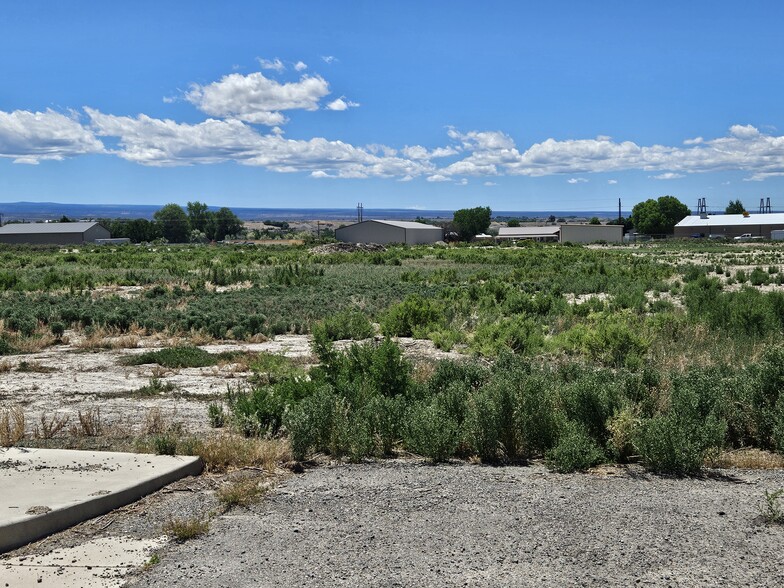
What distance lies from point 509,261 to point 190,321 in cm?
4114

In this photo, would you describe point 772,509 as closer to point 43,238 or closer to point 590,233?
point 590,233

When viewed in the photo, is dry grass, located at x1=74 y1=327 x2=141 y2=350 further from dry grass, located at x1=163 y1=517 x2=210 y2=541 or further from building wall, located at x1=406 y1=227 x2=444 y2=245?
building wall, located at x1=406 y1=227 x2=444 y2=245

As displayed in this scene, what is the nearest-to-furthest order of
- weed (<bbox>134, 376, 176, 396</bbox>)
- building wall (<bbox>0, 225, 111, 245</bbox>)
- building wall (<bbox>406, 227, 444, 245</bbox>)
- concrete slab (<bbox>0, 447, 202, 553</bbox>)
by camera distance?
concrete slab (<bbox>0, 447, 202, 553</bbox>)
weed (<bbox>134, 376, 176, 396</bbox>)
building wall (<bbox>406, 227, 444, 245</bbox>)
building wall (<bbox>0, 225, 111, 245</bbox>)

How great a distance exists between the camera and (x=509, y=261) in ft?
202

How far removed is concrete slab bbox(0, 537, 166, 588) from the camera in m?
5.75

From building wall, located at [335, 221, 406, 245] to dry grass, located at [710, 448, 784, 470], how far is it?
108654mm

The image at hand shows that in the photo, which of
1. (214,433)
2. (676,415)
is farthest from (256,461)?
(676,415)

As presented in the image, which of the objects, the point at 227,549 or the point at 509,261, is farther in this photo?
the point at 509,261

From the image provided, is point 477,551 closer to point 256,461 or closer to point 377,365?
point 256,461

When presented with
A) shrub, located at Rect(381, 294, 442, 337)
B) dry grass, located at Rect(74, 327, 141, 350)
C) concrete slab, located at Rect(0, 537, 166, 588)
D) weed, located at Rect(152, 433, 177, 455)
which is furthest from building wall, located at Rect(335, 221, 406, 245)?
concrete slab, located at Rect(0, 537, 166, 588)

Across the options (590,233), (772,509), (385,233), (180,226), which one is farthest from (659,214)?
(772,509)

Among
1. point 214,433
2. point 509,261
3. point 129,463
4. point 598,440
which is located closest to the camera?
point 129,463

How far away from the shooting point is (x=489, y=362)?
17.1 meters

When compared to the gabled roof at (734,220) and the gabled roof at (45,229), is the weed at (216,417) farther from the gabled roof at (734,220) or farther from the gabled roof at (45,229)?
the gabled roof at (734,220)
